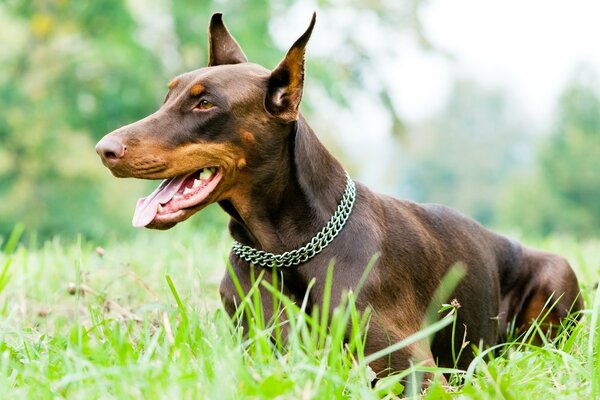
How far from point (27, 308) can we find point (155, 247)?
6.86 feet

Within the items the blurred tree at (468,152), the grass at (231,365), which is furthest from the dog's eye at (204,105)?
the blurred tree at (468,152)

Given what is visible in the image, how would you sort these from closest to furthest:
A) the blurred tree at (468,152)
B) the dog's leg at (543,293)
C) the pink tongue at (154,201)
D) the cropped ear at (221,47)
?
the pink tongue at (154,201)
the cropped ear at (221,47)
the dog's leg at (543,293)
the blurred tree at (468,152)

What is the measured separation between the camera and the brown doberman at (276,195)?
342 centimetres

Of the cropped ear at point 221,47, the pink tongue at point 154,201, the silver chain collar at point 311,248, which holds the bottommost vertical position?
the silver chain collar at point 311,248

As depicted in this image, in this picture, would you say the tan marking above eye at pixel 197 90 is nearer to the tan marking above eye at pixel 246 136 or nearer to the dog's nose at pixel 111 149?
the tan marking above eye at pixel 246 136

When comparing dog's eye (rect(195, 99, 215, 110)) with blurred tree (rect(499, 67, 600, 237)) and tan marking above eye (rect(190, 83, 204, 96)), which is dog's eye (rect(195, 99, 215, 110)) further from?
blurred tree (rect(499, 67, 600, 237))

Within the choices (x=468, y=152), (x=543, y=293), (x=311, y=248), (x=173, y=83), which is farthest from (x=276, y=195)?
(x=468, y=152)

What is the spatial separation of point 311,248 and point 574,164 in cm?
3258

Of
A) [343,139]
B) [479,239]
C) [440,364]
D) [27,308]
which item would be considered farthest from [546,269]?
[343,139]

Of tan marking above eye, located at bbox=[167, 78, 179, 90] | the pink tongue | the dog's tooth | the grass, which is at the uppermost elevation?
tan marking above eye, located at bbox=[167, 78, 179, 90]

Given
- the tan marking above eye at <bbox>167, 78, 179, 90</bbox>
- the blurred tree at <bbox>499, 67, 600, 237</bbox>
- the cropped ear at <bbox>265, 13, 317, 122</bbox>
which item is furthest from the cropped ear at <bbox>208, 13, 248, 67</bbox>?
the blurred tree at <bbox>499, 67, 600, 237</bbox>

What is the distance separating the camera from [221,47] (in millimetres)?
4238

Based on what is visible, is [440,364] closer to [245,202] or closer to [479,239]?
[479,239]

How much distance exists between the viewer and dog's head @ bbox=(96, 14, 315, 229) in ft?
11.0
